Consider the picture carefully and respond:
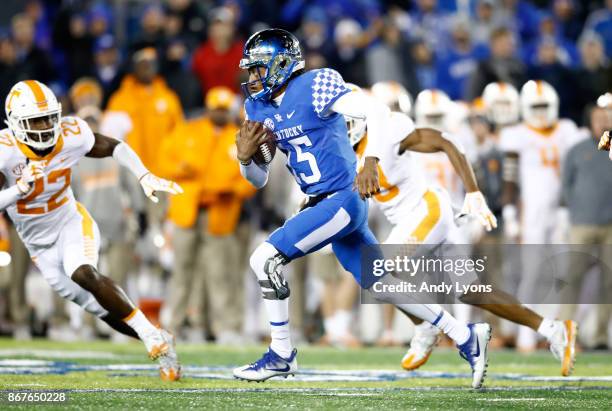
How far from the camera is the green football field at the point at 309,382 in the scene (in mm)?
6117

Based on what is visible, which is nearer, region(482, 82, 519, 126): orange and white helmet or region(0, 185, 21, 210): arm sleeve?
region(0, 185, 21, 210): arm sleeve

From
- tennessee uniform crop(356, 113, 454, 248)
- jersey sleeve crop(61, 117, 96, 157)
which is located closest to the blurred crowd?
tennessee uniform crop(356, 113, 454, 248)

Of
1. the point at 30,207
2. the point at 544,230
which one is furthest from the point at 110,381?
the point at 544,230

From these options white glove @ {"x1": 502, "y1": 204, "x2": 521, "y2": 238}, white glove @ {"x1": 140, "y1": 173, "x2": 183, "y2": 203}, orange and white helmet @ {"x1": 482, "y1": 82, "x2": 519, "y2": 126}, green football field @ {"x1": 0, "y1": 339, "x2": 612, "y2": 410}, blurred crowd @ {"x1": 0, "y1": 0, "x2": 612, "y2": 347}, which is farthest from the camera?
orange and white helmet @ {"x1": 482, "y1": 82, "x2": 519, "y2": 126}

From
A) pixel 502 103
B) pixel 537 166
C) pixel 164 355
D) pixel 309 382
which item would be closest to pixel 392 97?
pixel 537 166

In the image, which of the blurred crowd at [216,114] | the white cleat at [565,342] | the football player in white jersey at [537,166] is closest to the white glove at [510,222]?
the football player in white jersey at [537,166]

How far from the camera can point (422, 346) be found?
7.83m

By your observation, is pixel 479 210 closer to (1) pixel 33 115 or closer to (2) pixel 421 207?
(2) pixel 421 207

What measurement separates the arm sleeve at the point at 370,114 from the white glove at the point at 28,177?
1.82m

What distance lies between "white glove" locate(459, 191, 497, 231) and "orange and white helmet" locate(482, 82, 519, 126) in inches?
197

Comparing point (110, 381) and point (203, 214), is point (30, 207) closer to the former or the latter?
point (110, 381)

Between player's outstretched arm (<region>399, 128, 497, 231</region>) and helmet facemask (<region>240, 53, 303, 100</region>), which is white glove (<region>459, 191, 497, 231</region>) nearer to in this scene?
player's outstretched arm (<region>399, 128, 497, 231</region>)

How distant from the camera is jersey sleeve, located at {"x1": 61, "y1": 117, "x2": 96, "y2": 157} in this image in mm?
7508

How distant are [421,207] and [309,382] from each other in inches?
53.6
